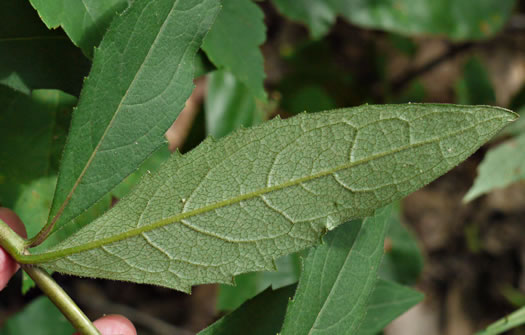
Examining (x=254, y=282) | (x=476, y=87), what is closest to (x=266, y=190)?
(x=254, y=282)

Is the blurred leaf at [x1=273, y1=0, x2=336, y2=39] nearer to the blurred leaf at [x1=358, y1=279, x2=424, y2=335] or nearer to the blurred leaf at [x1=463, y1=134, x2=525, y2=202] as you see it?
the blurred leaf at [x1=463, y1=134, x2=525, y2=202]

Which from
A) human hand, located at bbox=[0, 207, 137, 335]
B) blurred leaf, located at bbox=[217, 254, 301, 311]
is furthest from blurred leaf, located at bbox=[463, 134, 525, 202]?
human hand, located at bbox=[0, 207, 137, 335]

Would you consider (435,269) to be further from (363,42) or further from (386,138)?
(386,138)

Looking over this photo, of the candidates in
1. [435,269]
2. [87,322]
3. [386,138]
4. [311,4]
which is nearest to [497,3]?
[311,4]

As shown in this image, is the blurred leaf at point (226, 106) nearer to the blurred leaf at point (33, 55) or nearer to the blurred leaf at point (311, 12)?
the blurred leaf at point (311, 12)

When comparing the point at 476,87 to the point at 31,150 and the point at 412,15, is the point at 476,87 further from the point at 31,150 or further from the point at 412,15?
the point at 31,150

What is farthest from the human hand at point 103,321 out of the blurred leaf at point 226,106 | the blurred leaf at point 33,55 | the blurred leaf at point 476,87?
the blurred leaf at point 476,87
